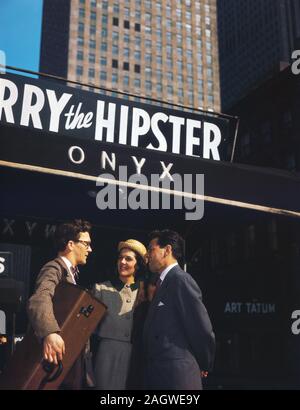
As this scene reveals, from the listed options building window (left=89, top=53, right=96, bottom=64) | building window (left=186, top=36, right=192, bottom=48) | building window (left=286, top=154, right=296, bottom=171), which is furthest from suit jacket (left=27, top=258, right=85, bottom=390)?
building window (left=186, top=36, right=192, bottom=48)

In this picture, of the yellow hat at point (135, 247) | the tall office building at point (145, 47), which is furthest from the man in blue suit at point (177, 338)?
the tall office building at point (145, 47)

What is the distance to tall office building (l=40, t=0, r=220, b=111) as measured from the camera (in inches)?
4161

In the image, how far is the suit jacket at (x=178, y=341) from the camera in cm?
555

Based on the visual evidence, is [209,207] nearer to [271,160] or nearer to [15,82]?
[15,82]

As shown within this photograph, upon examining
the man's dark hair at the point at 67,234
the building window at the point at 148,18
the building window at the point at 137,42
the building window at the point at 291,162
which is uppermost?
the building window at the point at 148,18

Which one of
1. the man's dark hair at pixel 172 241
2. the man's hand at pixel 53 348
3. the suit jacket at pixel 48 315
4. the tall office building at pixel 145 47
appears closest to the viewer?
the man's hand at pixel 53 348

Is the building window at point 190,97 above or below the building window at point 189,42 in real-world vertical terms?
below

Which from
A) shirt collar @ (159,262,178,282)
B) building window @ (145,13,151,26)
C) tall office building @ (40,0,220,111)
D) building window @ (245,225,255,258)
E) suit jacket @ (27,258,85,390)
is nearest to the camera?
suit jacket @ (27,258,85,390)

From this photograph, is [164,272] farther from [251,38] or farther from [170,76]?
[251,38]

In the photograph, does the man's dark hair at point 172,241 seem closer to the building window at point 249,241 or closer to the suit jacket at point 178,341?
the suit jacket at point 178,341

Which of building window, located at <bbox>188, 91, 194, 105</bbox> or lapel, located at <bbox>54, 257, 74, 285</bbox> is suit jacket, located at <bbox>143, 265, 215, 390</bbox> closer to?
lapel, located at <bbox>54, 257, 74, 285</bbox>

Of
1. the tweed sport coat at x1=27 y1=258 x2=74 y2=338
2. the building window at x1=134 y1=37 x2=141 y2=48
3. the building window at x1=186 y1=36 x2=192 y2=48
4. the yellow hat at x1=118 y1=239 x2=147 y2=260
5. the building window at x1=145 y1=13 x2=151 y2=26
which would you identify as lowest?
the tweed sport coat at x1=27 y1=258 x2=74 y2=338

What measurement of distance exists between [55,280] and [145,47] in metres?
111
